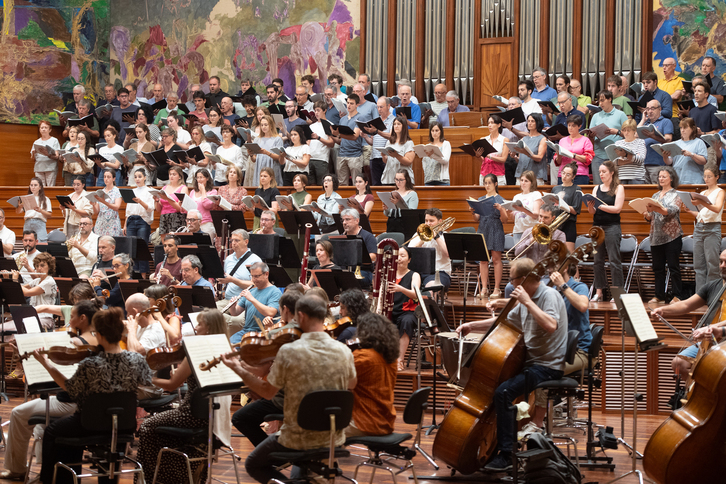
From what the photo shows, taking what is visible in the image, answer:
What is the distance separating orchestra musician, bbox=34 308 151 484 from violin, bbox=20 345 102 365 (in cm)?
5

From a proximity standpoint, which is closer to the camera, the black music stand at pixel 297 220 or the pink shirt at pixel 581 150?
the black music stand at pixel 297 220

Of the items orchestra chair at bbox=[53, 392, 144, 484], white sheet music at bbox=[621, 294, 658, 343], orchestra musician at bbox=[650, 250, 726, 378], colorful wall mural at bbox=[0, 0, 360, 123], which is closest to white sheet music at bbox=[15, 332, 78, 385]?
orchestra chair at bbox=[53, 392, 144, 484]

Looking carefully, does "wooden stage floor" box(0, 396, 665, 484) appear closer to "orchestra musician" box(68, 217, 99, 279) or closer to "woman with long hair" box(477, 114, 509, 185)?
"orchestra musician" box(68, 217, 99, 279)

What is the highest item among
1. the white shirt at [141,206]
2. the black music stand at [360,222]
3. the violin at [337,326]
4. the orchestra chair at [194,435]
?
the white shirt at [141,206]

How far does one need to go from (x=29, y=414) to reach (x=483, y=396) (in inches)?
105

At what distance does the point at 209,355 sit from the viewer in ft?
13.0

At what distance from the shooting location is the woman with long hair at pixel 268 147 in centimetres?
988

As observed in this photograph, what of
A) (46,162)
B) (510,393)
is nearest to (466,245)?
(510,393)

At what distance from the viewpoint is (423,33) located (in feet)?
43.7

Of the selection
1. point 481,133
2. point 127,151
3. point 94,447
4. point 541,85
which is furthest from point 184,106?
point 94,447

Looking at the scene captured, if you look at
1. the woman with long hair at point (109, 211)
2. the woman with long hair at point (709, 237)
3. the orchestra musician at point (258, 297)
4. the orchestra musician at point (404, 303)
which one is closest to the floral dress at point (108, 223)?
the woman with long hair at point (109, 211)

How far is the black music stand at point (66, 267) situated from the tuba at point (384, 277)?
3.01 meters

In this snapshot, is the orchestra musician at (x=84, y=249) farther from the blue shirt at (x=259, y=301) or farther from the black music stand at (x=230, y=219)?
the blue shirt at (x=259, y=301)

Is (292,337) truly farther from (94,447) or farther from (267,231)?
(267,231)
